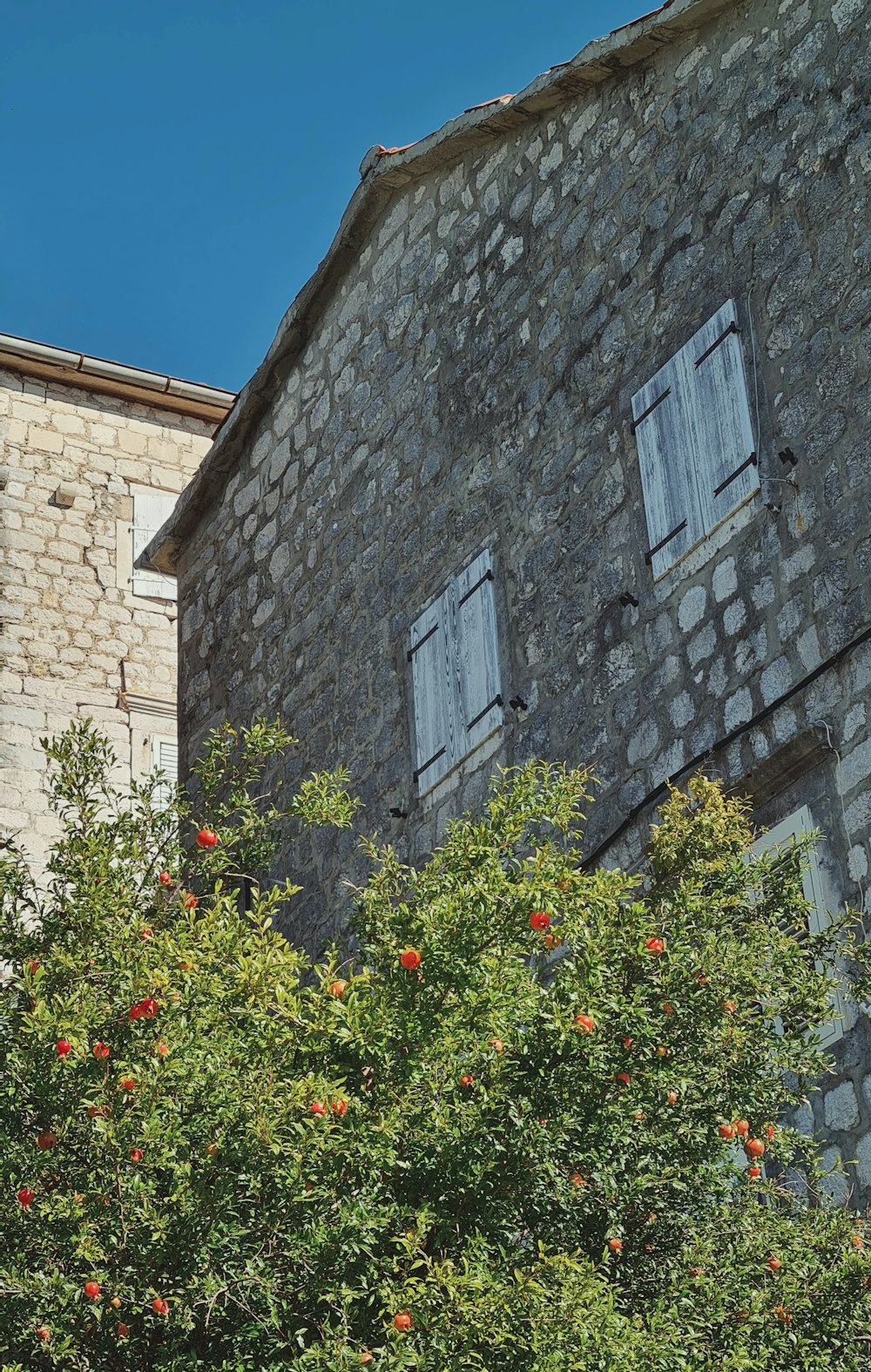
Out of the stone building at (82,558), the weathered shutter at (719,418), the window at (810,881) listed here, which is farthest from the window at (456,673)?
the stone building at (82,558)

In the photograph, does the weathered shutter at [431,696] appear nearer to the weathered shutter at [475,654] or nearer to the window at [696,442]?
the weathered shutter at [475,654]

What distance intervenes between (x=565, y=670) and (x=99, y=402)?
8599 millimetres

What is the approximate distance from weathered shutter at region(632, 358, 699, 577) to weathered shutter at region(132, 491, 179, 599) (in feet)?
25.7

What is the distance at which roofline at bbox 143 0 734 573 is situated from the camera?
7.52 meters

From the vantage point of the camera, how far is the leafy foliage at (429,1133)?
3.66 metres

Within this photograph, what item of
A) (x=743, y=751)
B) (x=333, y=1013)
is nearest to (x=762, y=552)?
(x=743, y=751)

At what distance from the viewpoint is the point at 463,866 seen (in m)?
4.31

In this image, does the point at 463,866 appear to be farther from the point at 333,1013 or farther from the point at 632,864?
the point at 632,864

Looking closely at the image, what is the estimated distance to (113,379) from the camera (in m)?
14.8

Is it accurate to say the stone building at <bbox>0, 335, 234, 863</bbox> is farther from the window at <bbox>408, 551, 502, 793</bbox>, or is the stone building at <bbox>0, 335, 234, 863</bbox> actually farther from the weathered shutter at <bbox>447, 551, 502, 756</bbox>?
the weathered shutter at <bbox>447, 551, 502, 756</bbox>

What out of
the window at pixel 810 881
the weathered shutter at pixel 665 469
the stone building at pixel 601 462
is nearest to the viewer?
the window at pixel 810 881

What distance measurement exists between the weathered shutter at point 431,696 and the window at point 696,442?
1536mm

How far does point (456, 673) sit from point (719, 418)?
194 centimetres

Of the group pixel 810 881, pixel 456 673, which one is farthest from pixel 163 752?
pixel 810 881
